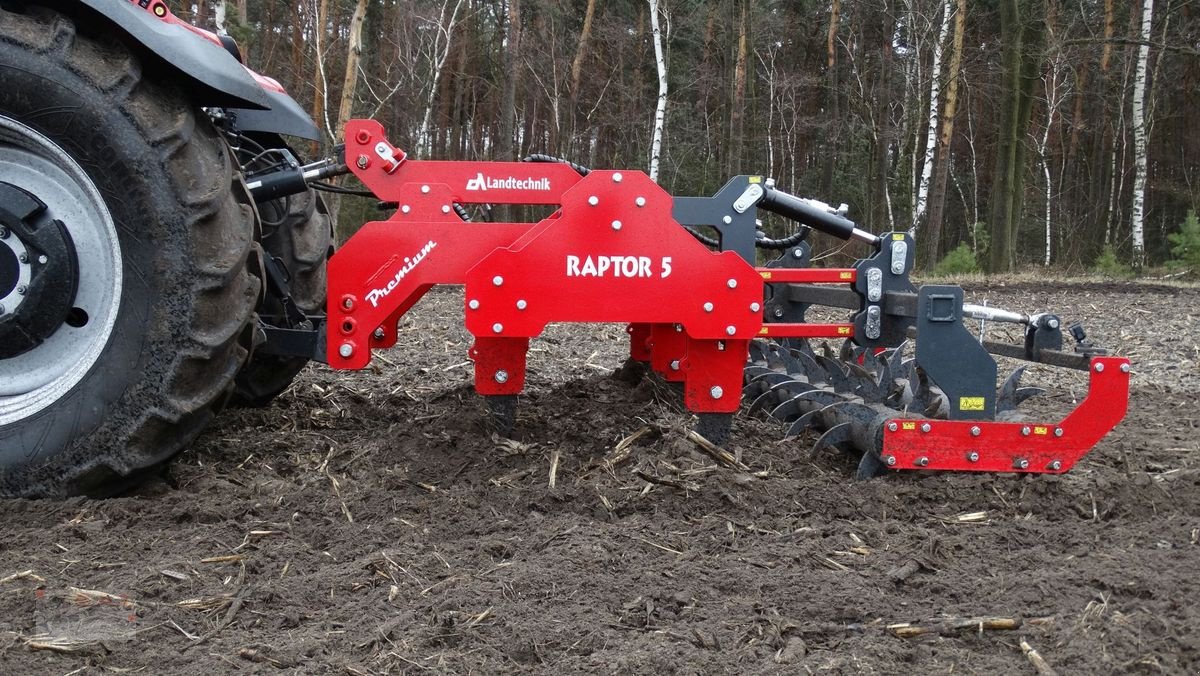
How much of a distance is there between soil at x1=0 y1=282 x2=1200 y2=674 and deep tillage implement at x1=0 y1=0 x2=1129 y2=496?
0.21 m

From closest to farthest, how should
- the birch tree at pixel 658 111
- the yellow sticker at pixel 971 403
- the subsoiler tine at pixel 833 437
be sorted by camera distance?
1. the yellow sticker at pixel 971 403
2. the subsoiler tine at pixel 833 437
3. the birch tree at pixel 658 111

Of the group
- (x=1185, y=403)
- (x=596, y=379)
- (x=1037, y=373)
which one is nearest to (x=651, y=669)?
(x=596, y=379)

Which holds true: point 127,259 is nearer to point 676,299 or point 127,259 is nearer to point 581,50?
point 676,299

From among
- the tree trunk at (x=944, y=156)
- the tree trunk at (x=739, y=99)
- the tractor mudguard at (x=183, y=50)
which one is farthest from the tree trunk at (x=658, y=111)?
the tractor mudguard at (x=183, y=50)

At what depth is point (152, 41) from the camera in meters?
3.00

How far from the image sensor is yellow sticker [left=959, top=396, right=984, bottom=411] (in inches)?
148

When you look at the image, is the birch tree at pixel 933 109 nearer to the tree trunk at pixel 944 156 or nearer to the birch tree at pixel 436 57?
the tree trunk at pixel 944 156

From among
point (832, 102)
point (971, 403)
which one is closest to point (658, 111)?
point (832, 102)

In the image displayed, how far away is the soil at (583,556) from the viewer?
7.31 ft

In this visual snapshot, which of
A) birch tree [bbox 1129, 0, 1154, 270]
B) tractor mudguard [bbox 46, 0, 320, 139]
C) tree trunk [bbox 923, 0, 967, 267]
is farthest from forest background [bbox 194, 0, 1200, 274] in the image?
tractor mudguard [bbox 46, 0, 320, 139]

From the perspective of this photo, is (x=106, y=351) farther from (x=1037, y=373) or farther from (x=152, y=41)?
(x=1037, y=373)

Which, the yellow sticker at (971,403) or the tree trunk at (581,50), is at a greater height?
the tree trunk at (581,50)

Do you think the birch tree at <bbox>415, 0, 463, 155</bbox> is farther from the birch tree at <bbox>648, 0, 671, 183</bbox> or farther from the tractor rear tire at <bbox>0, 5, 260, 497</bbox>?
the tractor rear tire at <bbox>0, 5, 260, 497</bbox>

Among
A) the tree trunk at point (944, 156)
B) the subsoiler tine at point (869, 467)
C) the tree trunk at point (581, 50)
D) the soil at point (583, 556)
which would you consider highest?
the tree trunk at point (581, 50)
